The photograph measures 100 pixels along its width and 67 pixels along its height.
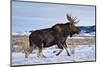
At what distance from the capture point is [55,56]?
2.84 meters

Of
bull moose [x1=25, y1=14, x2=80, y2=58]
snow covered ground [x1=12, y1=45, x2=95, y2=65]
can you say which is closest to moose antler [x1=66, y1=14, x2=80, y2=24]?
bull moose [x1=25, y1=14, x2=80, y2=58]

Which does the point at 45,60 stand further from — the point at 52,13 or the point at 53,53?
the point at 52,13

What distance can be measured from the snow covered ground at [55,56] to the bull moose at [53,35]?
5cm

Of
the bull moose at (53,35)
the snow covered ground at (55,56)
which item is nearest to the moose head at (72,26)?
the bull moose at (53,35)

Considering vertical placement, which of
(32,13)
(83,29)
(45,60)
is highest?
(32,13)

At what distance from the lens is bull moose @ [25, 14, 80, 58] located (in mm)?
2753

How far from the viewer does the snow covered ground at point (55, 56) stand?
2670 millimetres

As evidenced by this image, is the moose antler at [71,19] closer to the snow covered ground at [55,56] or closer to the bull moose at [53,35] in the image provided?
the bull moose at [53,35]

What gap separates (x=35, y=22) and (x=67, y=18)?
1.45ft
